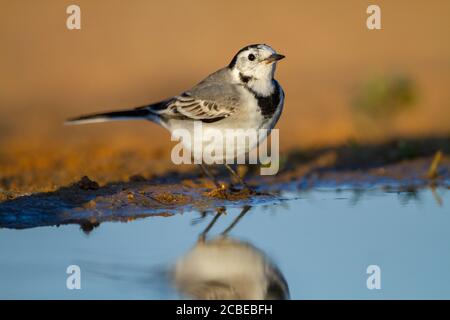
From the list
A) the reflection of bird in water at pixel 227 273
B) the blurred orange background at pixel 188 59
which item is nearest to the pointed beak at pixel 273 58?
the reflection of bird in water at pixel 227 273

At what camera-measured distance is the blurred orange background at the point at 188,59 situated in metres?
14.9

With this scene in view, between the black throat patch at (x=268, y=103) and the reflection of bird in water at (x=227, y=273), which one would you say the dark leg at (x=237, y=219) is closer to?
the reflection of bird in water at (x=227, y=273)

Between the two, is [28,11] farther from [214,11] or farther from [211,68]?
[211,68]

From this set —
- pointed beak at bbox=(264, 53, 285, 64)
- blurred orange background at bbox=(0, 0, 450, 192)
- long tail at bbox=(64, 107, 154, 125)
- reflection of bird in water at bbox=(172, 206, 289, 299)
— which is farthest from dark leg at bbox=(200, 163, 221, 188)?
blurred orange background at bbox=(0, 0, 450, 192)

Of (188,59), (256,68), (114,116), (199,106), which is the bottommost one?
(114,116)

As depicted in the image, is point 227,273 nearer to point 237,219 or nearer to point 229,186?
point 237,219

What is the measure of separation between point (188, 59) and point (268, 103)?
12.8 m

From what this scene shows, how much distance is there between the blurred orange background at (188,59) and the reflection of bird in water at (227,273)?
5.64 metres

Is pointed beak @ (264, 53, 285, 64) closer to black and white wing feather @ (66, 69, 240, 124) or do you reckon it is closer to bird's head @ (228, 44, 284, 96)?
bird's head @ (228, 44, 284, 96)

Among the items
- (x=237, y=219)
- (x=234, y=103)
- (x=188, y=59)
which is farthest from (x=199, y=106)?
(x=188, y=59)

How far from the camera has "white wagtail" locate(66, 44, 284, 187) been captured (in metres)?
8.27

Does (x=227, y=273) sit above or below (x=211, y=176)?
below

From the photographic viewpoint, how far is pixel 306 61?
69.6 ft

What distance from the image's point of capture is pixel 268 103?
8.32 m
